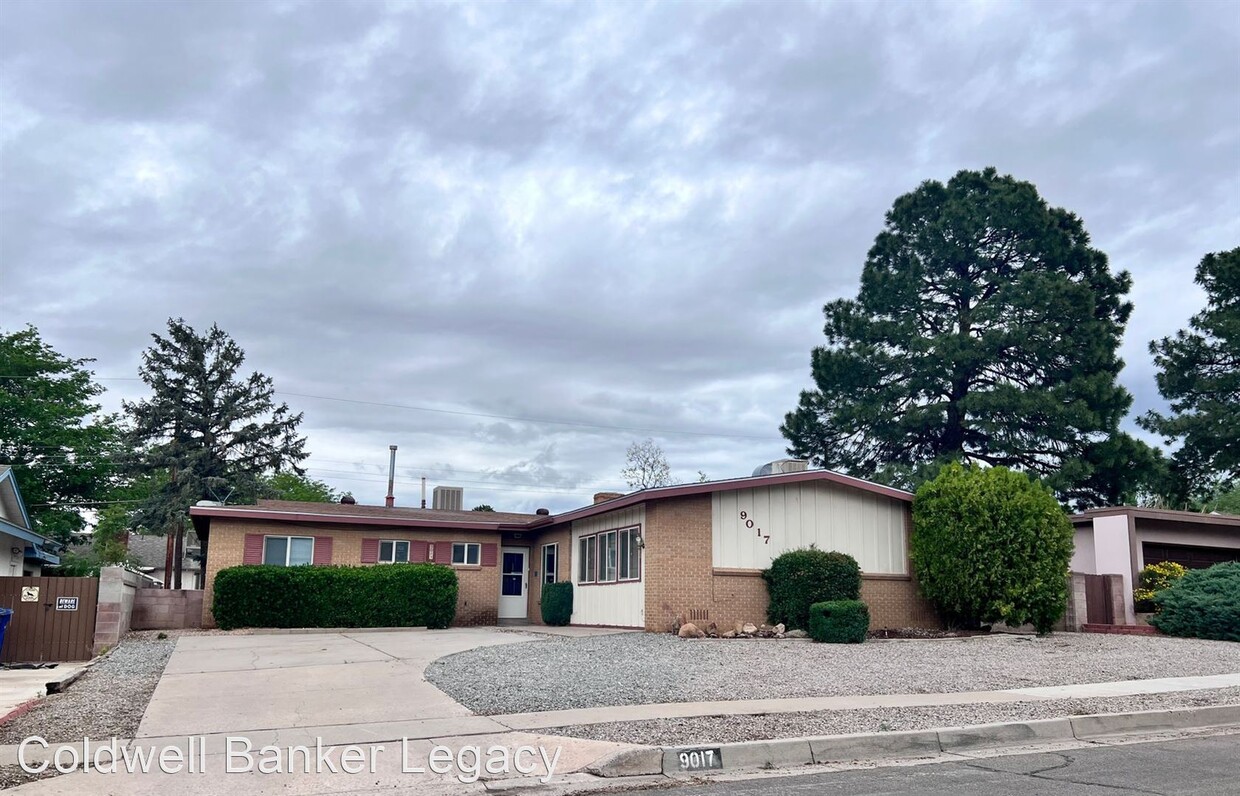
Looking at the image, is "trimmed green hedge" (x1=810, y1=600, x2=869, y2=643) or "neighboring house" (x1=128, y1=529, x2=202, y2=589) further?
"neighboring house" (x1=128, y1=529, x2=202, y2=589)

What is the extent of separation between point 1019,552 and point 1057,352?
660 inches

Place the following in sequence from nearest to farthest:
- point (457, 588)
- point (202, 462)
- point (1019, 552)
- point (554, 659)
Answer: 1. point (554, 659)
2. point (1019, 552)
3. point (457, 588)
4. point (202, 462)

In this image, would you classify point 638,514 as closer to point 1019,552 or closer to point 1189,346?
point 1019,552

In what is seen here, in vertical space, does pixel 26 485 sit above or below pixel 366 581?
above

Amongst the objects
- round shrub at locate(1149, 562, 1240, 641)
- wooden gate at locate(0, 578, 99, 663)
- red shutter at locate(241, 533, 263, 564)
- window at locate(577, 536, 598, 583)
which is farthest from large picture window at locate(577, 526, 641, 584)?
round shrub at locate(1149, 562, 1240, 641)

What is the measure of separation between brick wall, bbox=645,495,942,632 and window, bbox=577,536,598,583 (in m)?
4.08

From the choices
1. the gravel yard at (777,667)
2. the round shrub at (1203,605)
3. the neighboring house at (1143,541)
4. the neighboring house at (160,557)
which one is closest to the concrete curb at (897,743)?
the gravel yard at (777,667)

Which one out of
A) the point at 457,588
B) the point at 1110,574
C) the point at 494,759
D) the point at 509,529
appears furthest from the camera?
the point at 509,529

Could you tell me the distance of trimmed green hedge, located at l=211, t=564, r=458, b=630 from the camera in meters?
23.0

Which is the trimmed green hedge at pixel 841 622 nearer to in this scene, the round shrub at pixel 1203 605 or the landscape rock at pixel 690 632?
the landscape rock at pixel 690 632

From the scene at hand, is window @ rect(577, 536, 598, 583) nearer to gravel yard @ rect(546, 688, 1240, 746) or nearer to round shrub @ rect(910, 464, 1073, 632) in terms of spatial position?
round shrub @ rect(910, 464, 1073, 632)

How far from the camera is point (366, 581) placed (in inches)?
941

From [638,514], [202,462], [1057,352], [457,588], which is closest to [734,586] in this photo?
[638,514]

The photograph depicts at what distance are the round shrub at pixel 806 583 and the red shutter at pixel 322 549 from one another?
12.1 meters
